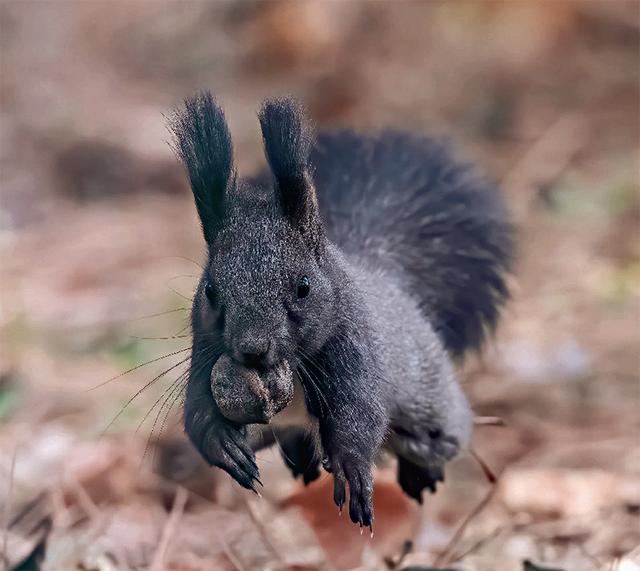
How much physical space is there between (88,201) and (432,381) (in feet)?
14.0

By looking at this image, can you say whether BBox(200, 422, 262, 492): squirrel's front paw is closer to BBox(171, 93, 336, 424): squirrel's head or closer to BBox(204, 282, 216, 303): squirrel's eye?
BBox(171, 93, 336, 424): squirrel's head

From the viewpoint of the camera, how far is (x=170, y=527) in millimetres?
3484

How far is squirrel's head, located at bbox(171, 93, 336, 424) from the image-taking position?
235 cm

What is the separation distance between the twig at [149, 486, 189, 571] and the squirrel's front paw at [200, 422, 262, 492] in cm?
83

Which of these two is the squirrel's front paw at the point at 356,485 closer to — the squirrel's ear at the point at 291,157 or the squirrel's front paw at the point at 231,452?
the squirrel's front paw at the point at 231,452

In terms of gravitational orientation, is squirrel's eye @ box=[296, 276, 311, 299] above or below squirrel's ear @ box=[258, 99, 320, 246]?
below

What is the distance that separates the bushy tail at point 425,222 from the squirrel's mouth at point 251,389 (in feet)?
2.96

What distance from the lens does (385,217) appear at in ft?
11.2

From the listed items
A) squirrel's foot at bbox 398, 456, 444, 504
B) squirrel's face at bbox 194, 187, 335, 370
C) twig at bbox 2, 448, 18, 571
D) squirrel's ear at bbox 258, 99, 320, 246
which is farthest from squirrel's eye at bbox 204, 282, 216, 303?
twig at bbox 2, 448, 18, 571

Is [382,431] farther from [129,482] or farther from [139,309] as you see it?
[139,309]

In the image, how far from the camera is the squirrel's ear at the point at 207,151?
249 cm

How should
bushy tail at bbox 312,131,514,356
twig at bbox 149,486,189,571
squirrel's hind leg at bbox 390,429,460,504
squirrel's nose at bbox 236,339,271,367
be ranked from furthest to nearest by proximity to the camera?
1. bushy tail at bbox 312,131,514,356
2. twig at bbox 149,486,189,571
3. squirrel's hind leg at bbox 390,429,460,504
4. squirrel's nose at bbox 236,339,271,367

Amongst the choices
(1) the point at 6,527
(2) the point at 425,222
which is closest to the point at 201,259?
(2) the point at 425,222

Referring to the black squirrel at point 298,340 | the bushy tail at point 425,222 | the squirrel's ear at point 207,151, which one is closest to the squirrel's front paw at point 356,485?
the black squirrel at point 298,340
